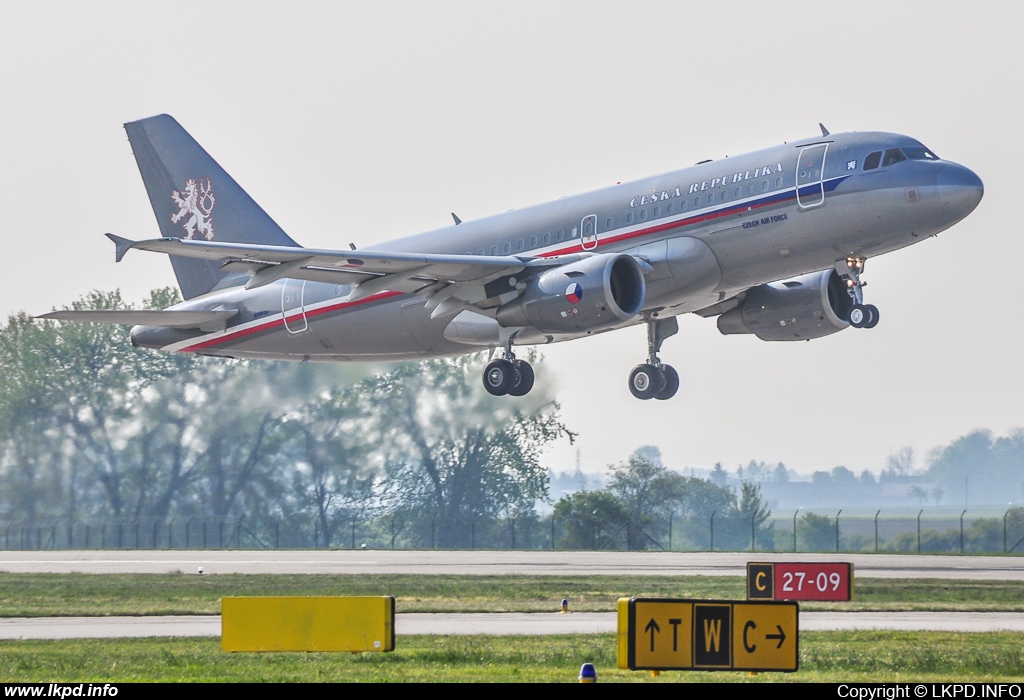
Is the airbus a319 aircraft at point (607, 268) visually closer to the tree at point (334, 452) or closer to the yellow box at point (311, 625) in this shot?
the yellow box at point (311, 625)

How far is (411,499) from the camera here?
67.9m

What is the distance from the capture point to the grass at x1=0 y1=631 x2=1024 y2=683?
59.5ft

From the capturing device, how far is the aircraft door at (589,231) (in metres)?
34.0

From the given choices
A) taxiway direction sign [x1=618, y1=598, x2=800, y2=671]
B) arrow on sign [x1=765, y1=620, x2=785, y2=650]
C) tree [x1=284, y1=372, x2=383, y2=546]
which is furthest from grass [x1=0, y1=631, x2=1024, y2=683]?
tree [x1=284, y1=372, x2=383, y2=546]

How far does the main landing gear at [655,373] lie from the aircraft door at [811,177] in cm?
754

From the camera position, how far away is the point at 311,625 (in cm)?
1833

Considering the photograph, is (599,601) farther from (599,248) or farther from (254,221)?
(254,221)

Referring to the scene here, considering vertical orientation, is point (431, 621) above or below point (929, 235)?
below

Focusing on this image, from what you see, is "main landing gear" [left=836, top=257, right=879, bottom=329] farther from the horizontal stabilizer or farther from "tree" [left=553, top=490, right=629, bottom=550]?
"tree" [left=553, top=490, right=629, bottom=550]

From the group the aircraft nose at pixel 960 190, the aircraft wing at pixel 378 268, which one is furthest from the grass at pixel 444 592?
the aircraft nose at pixel 960 190

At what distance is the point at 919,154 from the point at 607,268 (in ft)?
23.9

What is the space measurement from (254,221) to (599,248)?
12.9m

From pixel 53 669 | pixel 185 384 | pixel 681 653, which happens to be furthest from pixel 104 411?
pixel 681 653

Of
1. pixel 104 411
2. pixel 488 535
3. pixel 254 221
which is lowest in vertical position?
pixel 488 535
